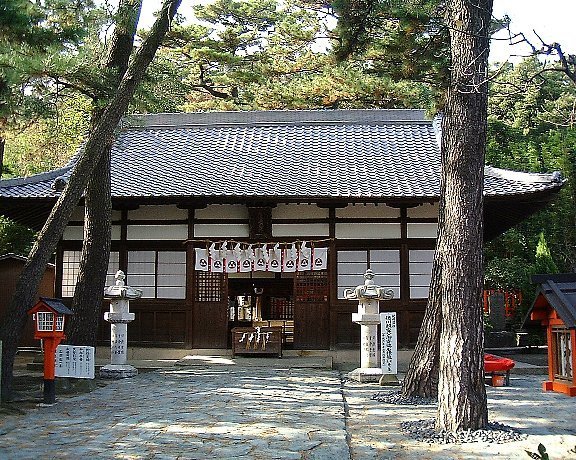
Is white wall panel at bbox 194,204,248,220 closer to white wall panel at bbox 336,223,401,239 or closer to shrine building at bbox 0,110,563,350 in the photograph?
shrine building at bbox 0,110,563,350

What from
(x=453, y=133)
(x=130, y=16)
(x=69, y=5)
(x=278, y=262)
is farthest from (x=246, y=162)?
(x=453, y=133)

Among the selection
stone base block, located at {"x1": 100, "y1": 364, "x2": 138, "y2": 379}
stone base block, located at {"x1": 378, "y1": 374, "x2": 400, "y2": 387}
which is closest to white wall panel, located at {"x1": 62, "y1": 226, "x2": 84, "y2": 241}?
stone base block, located at {"x1": 100, "y1": 364, "x2": 138, "y2": 379}

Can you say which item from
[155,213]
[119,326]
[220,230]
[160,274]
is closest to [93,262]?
[119,326]

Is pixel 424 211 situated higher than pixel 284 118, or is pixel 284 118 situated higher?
pixel 284 118

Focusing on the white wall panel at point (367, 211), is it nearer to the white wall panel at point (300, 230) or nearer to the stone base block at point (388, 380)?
the white wall panel at point (300, 230)

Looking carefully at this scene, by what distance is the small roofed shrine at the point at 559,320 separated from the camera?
5.64 meters

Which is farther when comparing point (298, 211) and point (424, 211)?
point (298, 211)

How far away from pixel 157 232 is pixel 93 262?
351cm

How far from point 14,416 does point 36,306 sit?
166 centimetres

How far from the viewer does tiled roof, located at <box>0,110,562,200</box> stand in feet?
46.8

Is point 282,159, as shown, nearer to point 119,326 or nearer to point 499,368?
point 119,326

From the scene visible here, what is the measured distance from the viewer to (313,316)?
1469cm

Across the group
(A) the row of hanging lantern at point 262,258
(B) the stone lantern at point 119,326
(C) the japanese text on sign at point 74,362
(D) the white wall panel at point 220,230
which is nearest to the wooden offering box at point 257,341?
(A) the row of hanging lantern at point 262,258

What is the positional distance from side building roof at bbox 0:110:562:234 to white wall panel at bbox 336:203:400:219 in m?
0.58
